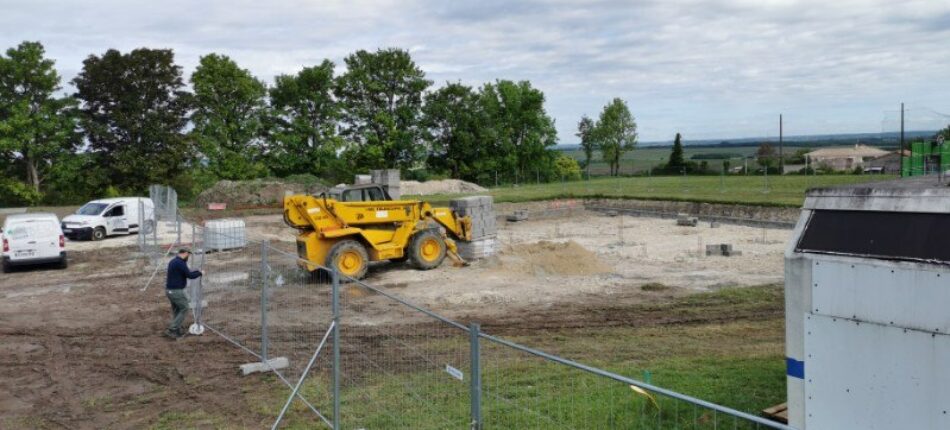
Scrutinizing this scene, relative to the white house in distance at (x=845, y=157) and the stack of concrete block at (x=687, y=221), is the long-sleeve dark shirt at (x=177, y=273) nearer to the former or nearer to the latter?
the stack of concrete block at (x=687, y=221)

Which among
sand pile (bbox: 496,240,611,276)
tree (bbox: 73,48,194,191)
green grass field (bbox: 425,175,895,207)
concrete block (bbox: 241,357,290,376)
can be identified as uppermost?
tree (bbox: 73,48,194,191)

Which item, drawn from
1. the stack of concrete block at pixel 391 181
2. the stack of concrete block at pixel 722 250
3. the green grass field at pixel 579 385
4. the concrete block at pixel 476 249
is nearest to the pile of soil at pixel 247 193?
the stack of concrete block at pixel 391 181

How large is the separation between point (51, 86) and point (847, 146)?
74960 millimetres

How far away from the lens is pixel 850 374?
16.5 feet

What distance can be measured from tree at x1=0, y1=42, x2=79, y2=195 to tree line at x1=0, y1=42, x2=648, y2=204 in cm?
7

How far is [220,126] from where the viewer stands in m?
53.5

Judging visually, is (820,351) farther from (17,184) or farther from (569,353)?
(17,184)

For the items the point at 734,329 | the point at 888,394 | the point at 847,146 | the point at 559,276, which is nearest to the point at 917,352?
the point at 888,394

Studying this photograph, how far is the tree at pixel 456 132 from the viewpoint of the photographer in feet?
207

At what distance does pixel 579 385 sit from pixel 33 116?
48.3m

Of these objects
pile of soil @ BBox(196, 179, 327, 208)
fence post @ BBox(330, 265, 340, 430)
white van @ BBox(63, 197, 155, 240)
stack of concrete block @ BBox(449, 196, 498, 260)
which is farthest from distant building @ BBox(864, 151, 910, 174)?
fence post @ BBox(330, 265, 340, 430)

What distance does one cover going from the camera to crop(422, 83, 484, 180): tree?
63.0 m

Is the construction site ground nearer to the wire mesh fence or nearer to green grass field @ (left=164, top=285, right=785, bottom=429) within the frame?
green grass field @ (left=164, top=285, right=785, bottom=429)

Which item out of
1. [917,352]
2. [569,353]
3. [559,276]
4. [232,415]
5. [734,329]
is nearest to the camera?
[917,352]
